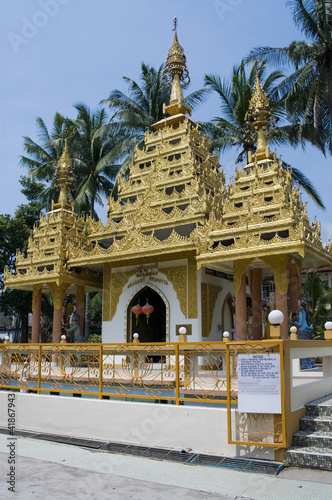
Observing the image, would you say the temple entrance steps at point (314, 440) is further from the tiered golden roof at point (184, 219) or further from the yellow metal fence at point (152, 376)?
the tiered golden roof at point (184, 219)

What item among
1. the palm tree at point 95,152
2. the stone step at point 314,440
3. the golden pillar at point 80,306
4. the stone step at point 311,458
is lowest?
the stone step at point 311,458

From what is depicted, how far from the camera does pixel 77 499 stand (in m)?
5.66

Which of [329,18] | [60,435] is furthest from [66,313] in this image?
[329,18]

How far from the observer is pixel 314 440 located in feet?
22.6

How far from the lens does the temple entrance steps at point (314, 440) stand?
6586 mm

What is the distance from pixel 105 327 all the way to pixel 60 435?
6.13 meters

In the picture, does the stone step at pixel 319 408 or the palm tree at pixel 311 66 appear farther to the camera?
the palm tree at pixel 311 66

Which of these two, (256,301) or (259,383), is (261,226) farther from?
(259,383)

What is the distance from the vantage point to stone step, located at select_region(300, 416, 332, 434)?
715cm

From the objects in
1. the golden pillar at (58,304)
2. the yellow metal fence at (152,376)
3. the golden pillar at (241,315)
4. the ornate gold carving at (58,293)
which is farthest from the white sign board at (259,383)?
the ornate gold carving at (58,293)

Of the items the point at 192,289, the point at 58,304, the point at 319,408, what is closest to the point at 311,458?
the point at 319,408

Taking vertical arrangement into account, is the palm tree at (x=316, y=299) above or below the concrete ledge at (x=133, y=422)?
above

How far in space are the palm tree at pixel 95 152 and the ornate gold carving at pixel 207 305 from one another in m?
14.7

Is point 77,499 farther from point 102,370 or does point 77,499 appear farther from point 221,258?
point 221,258
